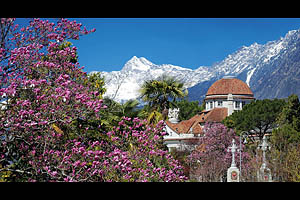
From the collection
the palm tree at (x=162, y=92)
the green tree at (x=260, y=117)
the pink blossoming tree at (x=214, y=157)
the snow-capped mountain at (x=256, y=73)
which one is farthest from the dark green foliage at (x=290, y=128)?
the palm tree at (x=162, y=92)

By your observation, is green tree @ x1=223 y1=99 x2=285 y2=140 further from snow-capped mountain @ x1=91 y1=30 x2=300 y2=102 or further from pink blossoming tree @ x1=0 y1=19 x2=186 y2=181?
pink blossoming tree @ x1=0 y1=19 x2=186 y2=181

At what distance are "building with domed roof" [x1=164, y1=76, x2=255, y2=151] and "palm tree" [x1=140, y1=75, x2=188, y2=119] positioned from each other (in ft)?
54.8

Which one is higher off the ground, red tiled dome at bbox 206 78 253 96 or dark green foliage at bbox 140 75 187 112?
red tiled dome at bbox 206 78 253 96

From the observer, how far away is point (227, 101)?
109ft

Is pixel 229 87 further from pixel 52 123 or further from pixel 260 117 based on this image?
pixel 52 123

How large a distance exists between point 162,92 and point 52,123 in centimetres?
807

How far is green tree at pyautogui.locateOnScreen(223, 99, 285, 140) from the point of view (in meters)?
22.5

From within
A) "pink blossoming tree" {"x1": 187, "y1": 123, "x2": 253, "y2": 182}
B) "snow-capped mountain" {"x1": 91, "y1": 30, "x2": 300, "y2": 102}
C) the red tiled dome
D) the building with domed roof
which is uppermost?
"snow-capped mountain" {"x1": 91, "y1": 30, "x2": 300, "y2": 102}

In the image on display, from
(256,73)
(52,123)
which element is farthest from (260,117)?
(256,73)

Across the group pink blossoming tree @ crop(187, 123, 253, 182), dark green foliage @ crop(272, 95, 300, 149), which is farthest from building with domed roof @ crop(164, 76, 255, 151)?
dark green foliage @ crop(272, 95, 300, 149)

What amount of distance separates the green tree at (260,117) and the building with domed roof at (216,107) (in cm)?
604

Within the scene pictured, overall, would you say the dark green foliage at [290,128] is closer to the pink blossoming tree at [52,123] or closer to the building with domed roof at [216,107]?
the pink blossoming tree at [52,123]
